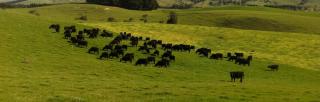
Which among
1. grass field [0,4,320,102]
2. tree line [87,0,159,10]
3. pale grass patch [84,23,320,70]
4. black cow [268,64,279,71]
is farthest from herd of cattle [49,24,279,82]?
tree line [87,0,159,10]

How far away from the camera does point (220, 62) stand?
53.1 metres

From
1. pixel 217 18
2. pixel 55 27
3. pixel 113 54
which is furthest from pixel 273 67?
pixel 217 18

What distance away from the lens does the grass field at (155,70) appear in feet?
90.7

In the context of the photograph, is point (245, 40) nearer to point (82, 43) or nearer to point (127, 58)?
point (82, 43)

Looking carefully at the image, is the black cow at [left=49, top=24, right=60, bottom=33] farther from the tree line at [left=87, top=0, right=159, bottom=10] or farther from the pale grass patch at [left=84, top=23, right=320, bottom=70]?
the tree line at [left=87, top=0, right=159, bottom=10]

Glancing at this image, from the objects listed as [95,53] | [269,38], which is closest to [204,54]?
[95,53]

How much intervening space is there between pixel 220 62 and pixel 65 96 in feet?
96.4

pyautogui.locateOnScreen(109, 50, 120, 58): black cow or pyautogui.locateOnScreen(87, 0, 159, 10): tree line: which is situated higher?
pyautogui.locateOnScreen(109, 50, 120, 58): black cow

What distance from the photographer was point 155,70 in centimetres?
4312

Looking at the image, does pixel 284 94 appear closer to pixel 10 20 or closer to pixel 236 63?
pixel 236 63

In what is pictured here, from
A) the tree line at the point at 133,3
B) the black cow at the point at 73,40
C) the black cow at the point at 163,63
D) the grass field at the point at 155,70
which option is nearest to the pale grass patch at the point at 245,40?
the grass field at the point at 155,70

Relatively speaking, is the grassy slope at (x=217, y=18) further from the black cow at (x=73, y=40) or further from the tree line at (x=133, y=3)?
the black cow at (x=73, y=40)

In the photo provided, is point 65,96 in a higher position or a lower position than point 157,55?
higher

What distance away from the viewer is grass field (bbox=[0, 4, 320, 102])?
1088 inches
